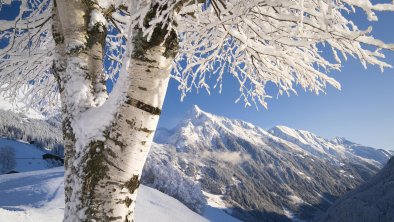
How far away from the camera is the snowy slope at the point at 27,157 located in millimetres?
93500

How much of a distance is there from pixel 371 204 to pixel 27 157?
4057 inches

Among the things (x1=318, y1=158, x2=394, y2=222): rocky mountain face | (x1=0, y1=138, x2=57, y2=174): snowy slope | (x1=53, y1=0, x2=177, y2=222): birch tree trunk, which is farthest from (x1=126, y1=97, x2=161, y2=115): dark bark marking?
(x1=0, y1=138, x2=57, y2=174): snowy slope

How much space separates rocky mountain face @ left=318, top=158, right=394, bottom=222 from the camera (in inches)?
2618

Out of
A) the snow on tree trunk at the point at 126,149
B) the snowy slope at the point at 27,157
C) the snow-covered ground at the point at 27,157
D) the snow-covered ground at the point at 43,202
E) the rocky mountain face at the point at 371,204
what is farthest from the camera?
the snow-covered ground at the point at 27,157

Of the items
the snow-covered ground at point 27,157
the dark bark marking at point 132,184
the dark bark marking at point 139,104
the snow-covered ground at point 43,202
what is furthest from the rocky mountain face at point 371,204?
the snow-covered ground at point 27,157

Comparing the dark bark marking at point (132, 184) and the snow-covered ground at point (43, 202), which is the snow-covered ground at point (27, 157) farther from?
the dark bark marking at point (132, 184)

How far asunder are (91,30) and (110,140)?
0.95m

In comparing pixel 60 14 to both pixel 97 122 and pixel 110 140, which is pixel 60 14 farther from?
pixel 110 140

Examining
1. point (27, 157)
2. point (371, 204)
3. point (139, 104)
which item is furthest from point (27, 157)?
point (139, 104)

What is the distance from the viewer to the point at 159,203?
23.2m

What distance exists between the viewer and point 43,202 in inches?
630

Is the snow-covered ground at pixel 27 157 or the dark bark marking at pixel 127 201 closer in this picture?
the dark bark marking at pixel 127 201

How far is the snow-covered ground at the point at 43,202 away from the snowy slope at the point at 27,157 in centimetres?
7049

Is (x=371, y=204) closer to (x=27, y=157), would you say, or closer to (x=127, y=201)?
(x=127, y=201)
